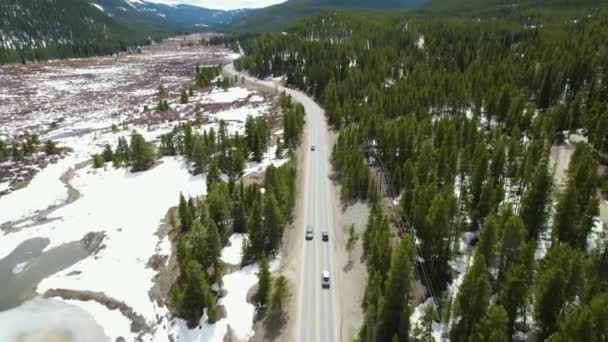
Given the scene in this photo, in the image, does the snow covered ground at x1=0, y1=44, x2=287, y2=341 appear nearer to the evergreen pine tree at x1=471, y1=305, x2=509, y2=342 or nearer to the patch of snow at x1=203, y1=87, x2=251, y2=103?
the evergreen pine tree at x1=471, y1=305, x2=509, y2=342

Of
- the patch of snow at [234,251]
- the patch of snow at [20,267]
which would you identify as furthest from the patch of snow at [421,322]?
the patch of snow at [20,267]

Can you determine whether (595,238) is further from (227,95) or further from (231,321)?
(227,95)

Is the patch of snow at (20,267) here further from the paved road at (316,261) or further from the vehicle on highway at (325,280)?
the vehicle on highway at (325,280)

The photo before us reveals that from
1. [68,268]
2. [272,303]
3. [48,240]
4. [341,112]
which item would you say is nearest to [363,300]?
[272,303]

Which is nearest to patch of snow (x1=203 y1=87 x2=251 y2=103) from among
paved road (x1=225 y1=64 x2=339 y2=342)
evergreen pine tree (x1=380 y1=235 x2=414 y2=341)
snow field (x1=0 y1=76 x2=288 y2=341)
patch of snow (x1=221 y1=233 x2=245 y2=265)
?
snow field (x1=0 y1=76 x2=288 y2=341)

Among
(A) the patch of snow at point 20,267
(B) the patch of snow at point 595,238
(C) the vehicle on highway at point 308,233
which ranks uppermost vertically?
(B) the patch of snow at point 595,238

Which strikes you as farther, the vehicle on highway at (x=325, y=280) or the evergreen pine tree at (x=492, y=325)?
the vehicle on highway at (x=325, y=280)
